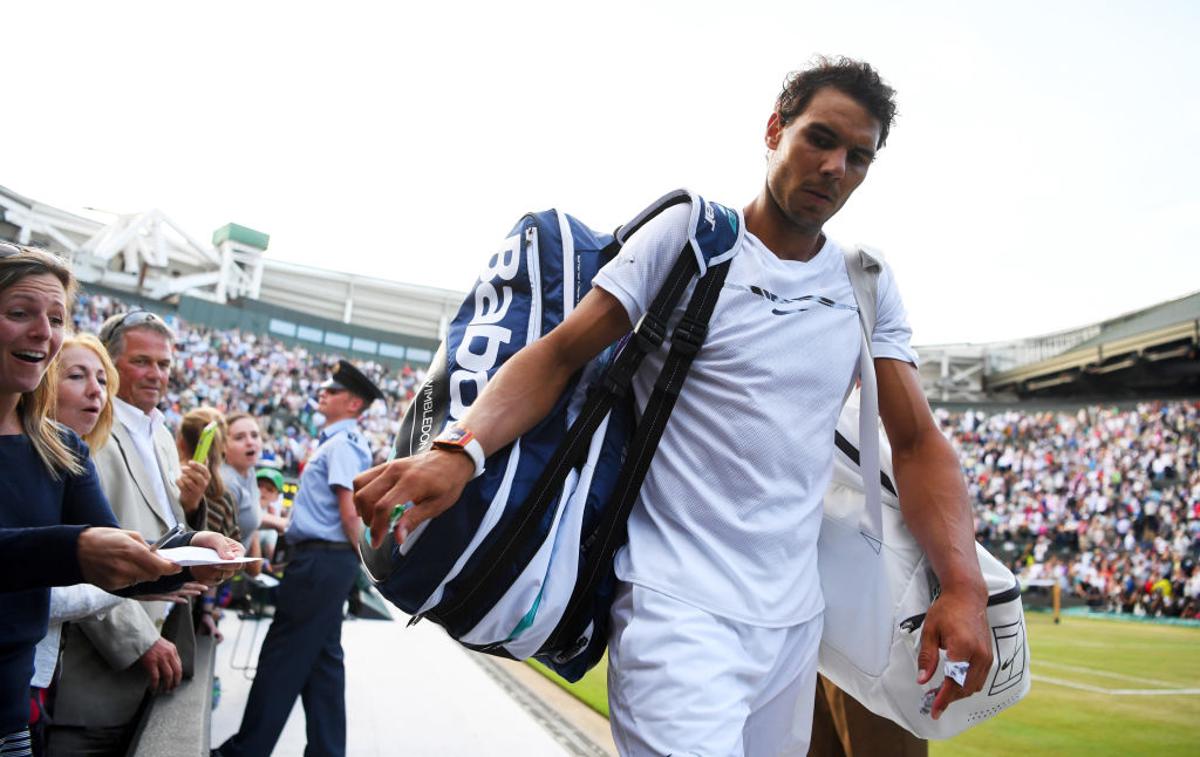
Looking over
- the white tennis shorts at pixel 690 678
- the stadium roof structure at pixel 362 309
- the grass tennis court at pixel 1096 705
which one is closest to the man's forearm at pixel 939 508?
the white tennis shorts at pixel 690 678

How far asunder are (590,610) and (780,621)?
40cm

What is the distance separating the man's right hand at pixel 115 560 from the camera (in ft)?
5.13

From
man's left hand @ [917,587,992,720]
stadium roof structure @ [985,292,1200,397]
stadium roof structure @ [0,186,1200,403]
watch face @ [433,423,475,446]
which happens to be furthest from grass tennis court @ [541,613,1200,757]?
stadium roof structure @ [0,186,1200,403]

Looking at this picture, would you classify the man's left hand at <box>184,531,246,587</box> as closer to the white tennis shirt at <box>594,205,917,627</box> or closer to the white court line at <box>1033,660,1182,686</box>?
the white tennis shirt at <box>594,205,917,627</box>

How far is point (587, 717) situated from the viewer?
5762mm

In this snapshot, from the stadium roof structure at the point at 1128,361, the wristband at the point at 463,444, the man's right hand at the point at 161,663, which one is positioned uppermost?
the stadium roof structure at the point at 1128,361

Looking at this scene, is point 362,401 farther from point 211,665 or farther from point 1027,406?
point 1027,406

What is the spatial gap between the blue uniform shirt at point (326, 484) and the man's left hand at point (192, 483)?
2.64 ft

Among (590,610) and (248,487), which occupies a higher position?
(590,610)

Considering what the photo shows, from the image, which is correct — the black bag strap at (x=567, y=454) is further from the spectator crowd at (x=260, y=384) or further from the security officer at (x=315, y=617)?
the spectator crowd at (x=260, y=384)

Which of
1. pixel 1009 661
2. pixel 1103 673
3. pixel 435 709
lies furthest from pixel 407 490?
pixel 1103 673

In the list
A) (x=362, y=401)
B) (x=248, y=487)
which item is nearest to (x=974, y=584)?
(x=362, y=401)

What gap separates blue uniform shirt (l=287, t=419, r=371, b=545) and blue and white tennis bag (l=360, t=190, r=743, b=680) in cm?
275

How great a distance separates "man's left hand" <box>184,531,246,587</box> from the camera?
1818 millimetres
